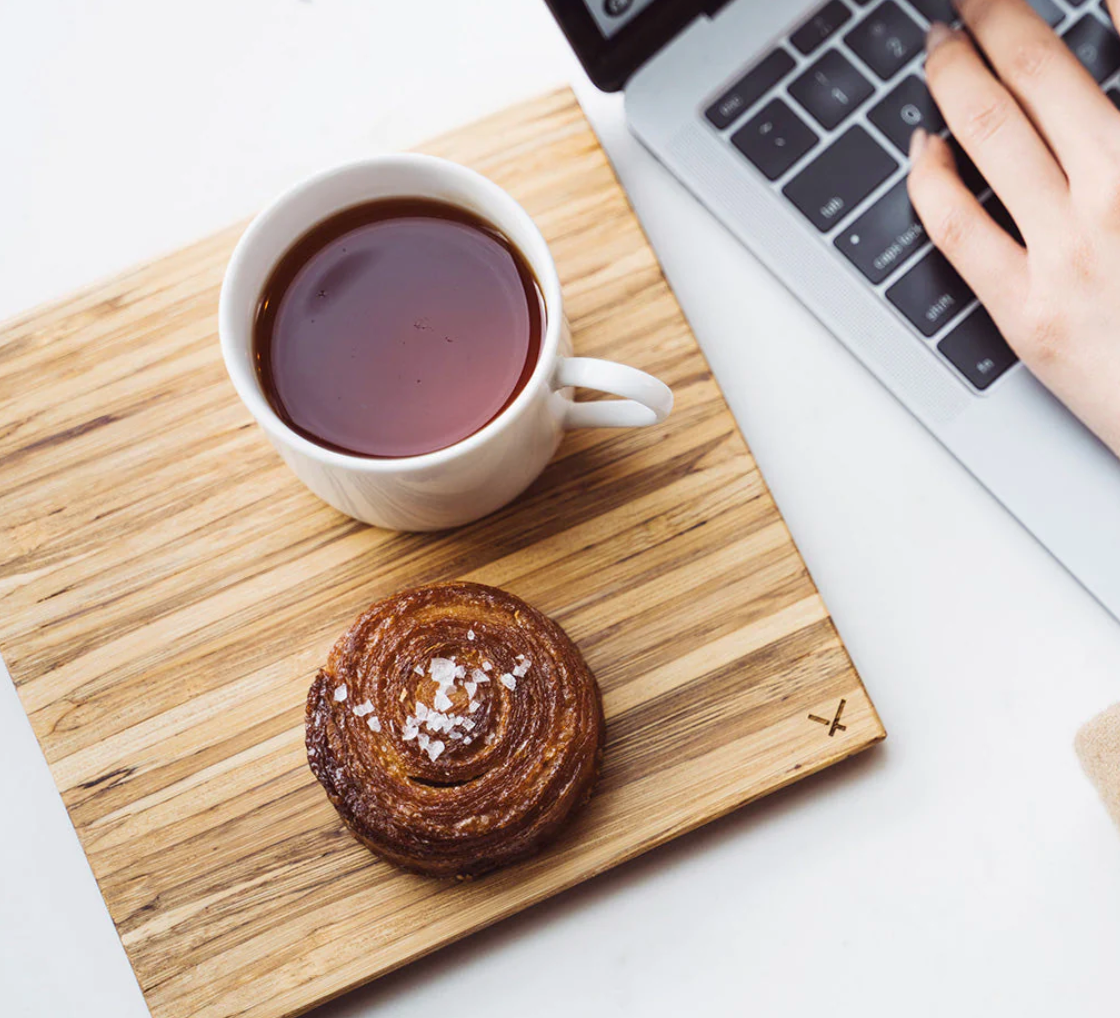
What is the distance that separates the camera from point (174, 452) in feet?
2.93

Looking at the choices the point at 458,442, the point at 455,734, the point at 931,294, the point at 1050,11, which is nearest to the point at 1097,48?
the point at 1050,11

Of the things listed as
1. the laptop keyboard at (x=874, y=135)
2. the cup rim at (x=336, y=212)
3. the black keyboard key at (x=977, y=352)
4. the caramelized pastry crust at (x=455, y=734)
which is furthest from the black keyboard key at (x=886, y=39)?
the caramelized pastry crust at (x=455, y=734)

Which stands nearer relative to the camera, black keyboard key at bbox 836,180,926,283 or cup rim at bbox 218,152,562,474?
cup rim at bbox 218,152,562,474

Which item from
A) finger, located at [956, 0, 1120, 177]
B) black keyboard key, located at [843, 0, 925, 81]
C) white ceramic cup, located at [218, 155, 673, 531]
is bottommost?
white ceramic cup, located at [218, 155, 673, 531]

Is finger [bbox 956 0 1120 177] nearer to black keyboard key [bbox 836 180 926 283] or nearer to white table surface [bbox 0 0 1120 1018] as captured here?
black keyboard key [bbox 836 180 926 283]

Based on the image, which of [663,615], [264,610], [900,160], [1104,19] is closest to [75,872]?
[264,610]

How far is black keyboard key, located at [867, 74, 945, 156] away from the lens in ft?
3.07

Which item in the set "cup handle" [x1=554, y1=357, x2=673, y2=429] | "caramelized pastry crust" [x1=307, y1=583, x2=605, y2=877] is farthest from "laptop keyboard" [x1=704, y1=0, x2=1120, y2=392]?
"caramelized pastry crust" [x1=307, y1=583, x2=605, y2=877]

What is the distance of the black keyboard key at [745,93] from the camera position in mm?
935

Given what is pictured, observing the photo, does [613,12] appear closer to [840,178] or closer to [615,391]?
[840,178]

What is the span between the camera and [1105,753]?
0.86 m

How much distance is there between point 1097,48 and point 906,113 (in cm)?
A: 17

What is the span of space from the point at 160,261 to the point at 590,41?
0.38 m

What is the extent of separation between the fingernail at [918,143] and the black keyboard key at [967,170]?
0.08 feet
